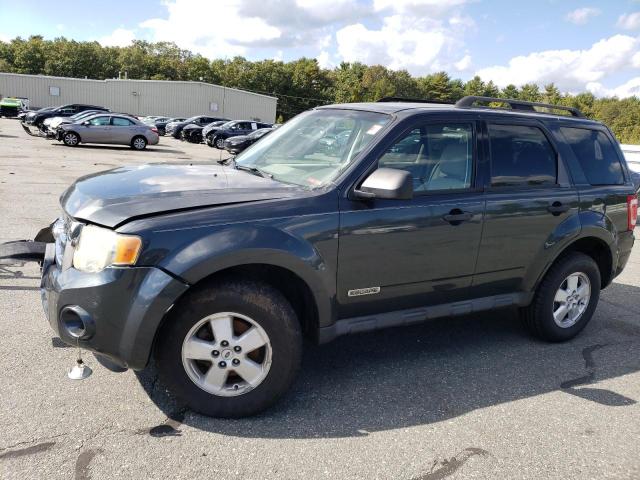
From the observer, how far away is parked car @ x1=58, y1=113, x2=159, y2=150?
883 inches

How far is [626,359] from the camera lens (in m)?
4.43

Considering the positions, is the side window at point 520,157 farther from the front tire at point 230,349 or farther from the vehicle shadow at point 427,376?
the front tire at point 230,349

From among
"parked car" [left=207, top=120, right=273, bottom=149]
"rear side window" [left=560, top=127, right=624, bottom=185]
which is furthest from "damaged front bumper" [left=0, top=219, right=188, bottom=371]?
"parked car" [left=207, top=120, right=273, bottom=149]

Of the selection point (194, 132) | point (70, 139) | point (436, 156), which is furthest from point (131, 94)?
point (436, 156)

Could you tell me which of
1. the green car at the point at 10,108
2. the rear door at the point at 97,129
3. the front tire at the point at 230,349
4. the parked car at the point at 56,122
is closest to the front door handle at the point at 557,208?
the front tire at the point at 230,349

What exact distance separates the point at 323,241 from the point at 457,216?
3.49 ft

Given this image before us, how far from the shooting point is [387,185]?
3.18 m

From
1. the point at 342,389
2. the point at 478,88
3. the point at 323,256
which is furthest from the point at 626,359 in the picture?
the point at 478,88

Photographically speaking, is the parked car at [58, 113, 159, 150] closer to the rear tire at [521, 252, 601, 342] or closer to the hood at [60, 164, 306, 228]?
the hood at [60, 164, 306, 228]

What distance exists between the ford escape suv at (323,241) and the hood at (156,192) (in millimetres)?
14

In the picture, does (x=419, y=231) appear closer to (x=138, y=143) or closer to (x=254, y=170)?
(x=254, y=170)

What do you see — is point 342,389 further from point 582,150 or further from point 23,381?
point 582,150

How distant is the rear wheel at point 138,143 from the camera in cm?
2358

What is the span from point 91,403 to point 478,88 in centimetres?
12756
